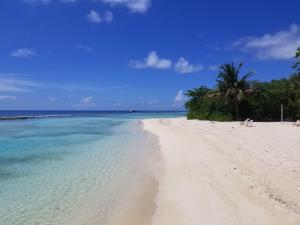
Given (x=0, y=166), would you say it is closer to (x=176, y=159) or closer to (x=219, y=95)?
(x=176, y=159)

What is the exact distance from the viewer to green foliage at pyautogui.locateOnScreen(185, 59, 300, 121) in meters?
30.5

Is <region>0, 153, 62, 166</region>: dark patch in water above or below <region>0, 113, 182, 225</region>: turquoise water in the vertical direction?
above

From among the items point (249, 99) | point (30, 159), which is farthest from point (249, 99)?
point (30, 159)

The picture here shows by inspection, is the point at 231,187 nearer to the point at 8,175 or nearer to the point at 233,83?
the point at 8,175

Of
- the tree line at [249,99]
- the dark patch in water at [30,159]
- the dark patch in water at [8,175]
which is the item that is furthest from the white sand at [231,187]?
the tree line at [249,99]

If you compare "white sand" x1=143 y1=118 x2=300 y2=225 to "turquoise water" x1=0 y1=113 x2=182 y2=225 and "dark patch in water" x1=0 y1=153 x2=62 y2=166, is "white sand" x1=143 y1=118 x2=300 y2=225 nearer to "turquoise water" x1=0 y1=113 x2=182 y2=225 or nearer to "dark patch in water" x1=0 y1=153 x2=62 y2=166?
"turquoise water" x1=0 y1=113 x2=182 y2=225

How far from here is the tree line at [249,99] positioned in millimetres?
30531

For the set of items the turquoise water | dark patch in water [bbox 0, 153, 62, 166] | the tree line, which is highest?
the tree line

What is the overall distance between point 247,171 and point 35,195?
5185 millimetres

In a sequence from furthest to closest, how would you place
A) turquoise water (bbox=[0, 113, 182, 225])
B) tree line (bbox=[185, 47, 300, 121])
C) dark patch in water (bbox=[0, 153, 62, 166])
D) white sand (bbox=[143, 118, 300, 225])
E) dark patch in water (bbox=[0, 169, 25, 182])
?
tree line (bbox=[185, 47, 300, 121]), dark patch in water (bbox=[0, 153, 62, 166]), dark patch in water (bbox=[0, 169, 25, 182]), turquoise water (bbox=[0, 113, 182, 225]), white sand (bbox=[143, 118, 300, 225])

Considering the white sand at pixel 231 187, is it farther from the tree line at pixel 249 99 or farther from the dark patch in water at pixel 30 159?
the tree line at pixel 249 99

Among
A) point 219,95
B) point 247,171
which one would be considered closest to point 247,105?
point 219,95

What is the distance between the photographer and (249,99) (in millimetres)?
32062

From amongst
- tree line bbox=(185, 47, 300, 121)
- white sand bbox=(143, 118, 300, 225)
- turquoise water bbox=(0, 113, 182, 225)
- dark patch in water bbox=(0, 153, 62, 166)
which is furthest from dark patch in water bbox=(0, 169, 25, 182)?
tree line bbox=(185, 47, 300, 121)
